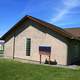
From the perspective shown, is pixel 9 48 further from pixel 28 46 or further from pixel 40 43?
pixel 40 43

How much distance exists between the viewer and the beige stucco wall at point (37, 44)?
21.1m

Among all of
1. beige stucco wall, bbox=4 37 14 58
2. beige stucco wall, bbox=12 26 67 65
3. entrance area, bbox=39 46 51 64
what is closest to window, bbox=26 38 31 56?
beige stucco wall, bbox=12 26 67 65

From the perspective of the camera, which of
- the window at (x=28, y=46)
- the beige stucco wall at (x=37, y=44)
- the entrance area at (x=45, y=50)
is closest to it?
the beige stucco wall at (x=37, y=44)

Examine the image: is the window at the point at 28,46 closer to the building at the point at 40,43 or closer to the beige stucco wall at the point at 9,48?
the building at the point at 40,43

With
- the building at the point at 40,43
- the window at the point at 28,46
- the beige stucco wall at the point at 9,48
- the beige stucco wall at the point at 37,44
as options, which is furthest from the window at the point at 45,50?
the beige stucco wall at the point at 9,48

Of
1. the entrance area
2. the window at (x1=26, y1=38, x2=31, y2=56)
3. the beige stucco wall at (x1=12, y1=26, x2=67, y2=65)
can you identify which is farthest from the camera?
the window at (x1=26, y1=38, x2=31, y2=56)

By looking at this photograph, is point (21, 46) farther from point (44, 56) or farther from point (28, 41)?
point (44, 56)

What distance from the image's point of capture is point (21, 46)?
24.2m

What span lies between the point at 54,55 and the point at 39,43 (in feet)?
7.01

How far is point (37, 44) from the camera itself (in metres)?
22.8

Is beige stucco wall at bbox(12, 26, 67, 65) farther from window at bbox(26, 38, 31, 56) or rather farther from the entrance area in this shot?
the entrance area

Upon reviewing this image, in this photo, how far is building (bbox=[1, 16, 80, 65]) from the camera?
21.2 m

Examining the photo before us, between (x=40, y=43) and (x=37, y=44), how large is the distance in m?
0.37

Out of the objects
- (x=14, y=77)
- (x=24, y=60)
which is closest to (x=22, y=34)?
(x=24, y=60)
